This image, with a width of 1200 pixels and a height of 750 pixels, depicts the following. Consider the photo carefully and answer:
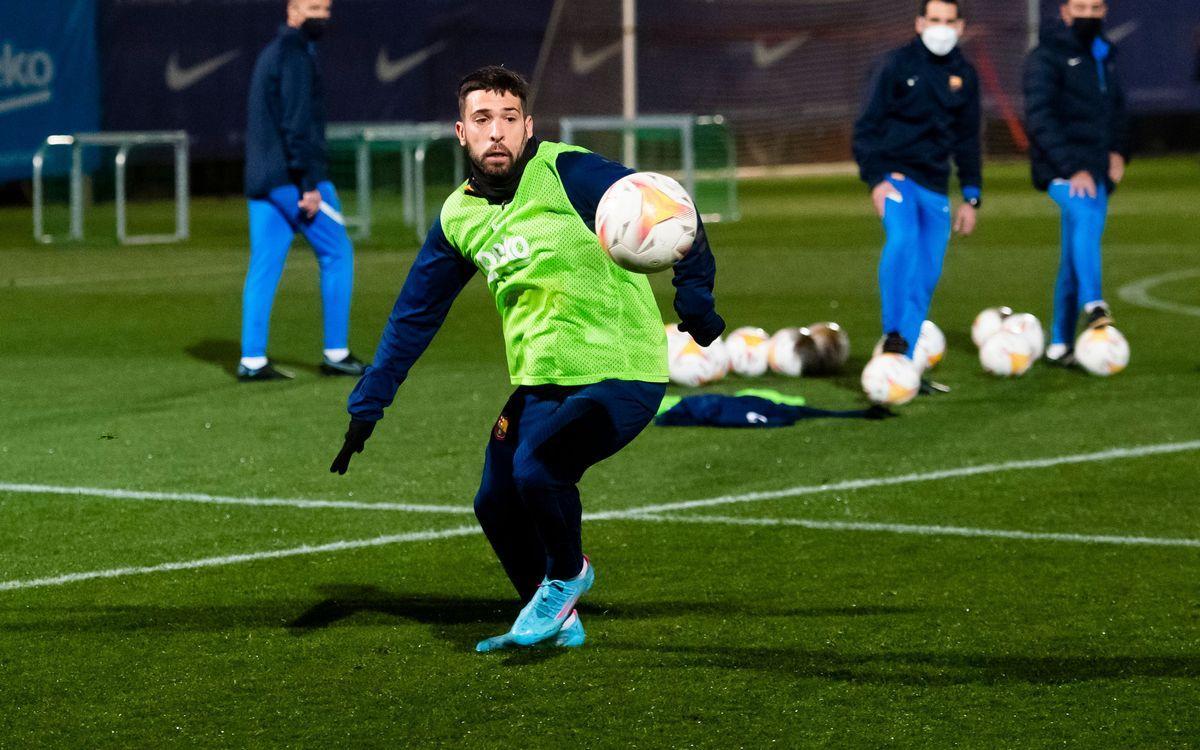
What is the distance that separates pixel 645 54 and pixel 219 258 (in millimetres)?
13528

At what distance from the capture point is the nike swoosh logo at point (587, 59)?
99.7 ft

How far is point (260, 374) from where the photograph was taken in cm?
1184

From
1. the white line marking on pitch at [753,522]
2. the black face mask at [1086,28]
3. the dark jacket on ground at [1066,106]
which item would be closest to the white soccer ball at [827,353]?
the dark jacket on ground at [1066,106]

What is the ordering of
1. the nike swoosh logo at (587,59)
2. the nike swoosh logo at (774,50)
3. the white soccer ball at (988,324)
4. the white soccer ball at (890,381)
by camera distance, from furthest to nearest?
the nike swoosh logo at (774,50)
the nike swoosh logo at (587,59)
the white soccer ball at (988,324)
the white soccer ball at (890,381)

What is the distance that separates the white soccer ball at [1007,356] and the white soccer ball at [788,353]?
3.31 ft

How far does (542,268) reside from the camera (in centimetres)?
561

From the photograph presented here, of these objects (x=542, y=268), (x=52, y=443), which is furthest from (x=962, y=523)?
(x=52, y=443)

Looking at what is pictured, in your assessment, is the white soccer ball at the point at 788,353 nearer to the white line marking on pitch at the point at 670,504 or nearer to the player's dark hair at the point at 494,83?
the white line marking on pitch at the point at 670,504

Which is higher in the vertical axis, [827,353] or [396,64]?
[396,64]

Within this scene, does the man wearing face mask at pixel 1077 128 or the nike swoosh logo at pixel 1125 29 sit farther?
the nike swoosh logo at pixel 1125 29

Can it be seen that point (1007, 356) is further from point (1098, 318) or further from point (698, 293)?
point (698, 293)

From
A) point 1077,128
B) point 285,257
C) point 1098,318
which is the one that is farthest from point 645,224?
point 1077,128

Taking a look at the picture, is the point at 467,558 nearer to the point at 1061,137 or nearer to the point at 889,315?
the point at 889,315

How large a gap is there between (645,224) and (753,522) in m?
2.63
